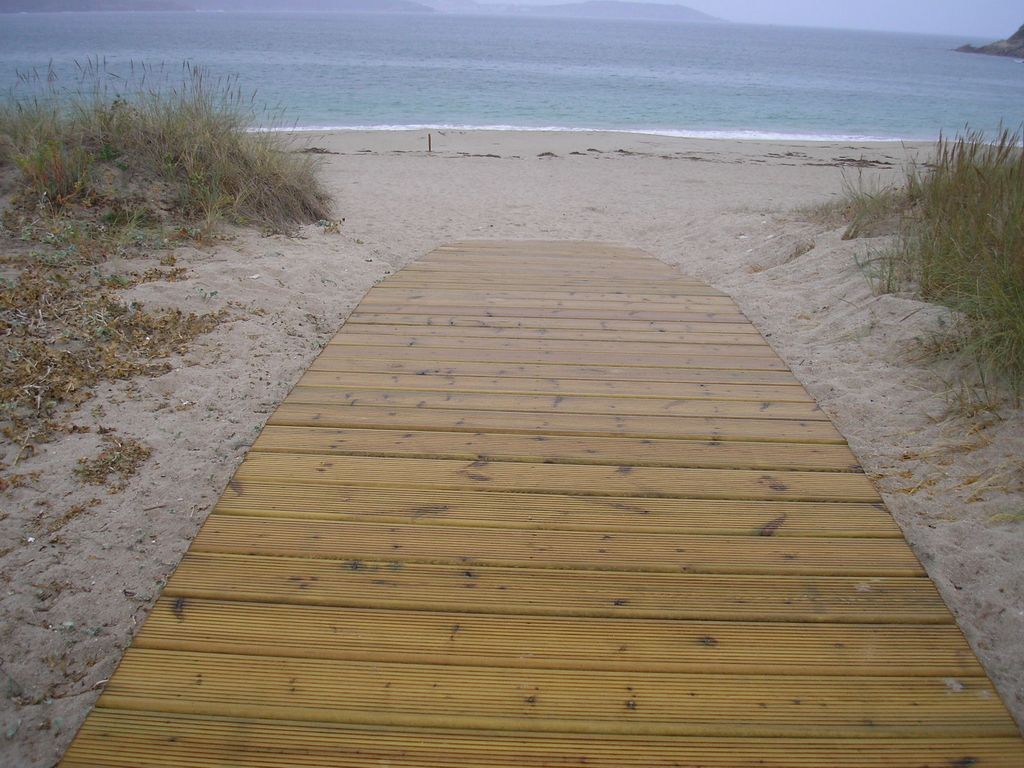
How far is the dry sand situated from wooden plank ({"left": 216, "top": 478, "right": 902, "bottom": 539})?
301 mm

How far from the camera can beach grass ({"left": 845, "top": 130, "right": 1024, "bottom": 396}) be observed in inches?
116

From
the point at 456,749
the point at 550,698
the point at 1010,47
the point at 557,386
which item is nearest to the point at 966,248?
the point at 557,386

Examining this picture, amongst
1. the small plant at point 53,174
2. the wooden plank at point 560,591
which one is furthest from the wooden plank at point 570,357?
the small plant at point 53,174

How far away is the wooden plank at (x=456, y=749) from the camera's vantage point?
4.16 feet

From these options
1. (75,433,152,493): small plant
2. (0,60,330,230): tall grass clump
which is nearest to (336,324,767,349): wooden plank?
(75,433,152,493): small plant

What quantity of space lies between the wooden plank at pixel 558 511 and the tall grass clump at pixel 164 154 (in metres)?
3.57

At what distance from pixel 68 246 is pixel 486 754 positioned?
13.6 ft

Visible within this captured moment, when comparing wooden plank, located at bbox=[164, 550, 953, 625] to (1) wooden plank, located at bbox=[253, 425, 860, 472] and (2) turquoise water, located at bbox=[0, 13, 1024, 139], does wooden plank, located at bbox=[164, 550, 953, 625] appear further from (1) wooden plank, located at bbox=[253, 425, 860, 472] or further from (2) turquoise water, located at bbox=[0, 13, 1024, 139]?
(2) turquoise water, located at bbox=[0, 13, 1024, 139]

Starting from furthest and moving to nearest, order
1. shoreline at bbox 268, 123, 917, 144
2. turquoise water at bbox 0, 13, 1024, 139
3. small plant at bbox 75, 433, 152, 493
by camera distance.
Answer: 1. turquoise water at bbox 0, 13, 1024, 139
2. shoreline at bbox 268, 123, 917, 144
3. small plant at bbox 75, 433, 152, 493

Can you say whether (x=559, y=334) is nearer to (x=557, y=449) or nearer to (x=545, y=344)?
(x=545, y=344)

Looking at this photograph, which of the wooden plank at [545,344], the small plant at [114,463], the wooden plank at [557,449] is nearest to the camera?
the wooden plank at [557,449]

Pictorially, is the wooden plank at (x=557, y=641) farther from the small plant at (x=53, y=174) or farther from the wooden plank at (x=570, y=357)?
the small plant at (x=53, y=174)

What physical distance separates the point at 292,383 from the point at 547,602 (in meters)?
1.94

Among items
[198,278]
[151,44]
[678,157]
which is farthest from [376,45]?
[198,278]
